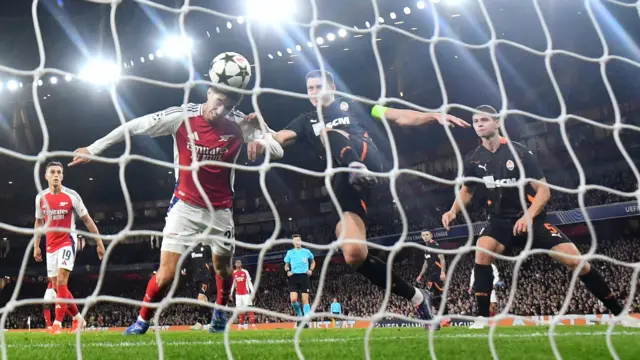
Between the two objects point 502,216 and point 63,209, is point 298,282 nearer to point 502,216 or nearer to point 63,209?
point 63,209

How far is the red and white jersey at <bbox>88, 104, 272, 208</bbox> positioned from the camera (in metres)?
4.76

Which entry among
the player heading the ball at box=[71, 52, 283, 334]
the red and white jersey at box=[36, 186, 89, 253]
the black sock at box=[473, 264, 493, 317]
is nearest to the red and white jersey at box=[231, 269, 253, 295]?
the red and white jersey at box=[36, 186, 89, 253]

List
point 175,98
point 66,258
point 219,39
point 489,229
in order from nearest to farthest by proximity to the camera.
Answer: point 489,229, point 66,258, point 219,39, point 175,98

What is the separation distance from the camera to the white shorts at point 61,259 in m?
6.40

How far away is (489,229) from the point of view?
211 inches

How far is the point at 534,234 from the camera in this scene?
513cm

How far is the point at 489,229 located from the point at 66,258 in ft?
14.2

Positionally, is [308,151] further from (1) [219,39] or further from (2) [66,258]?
(2) [66,258]

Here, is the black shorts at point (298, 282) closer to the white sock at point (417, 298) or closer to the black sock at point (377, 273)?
the white sock at point (417, 298)

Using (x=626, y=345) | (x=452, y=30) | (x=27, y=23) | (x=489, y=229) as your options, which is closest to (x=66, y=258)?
(x=489, y=229)

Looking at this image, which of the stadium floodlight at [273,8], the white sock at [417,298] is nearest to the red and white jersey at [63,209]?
the white sock at [417,298]

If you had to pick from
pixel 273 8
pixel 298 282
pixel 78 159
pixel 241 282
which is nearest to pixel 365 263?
pixel 78 159

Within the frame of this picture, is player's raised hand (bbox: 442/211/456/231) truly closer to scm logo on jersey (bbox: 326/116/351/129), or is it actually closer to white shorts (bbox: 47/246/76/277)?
scm logo on jersey (bbox: 326/116/351/129)

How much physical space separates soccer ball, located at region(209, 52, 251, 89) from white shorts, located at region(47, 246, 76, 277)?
317 cm
